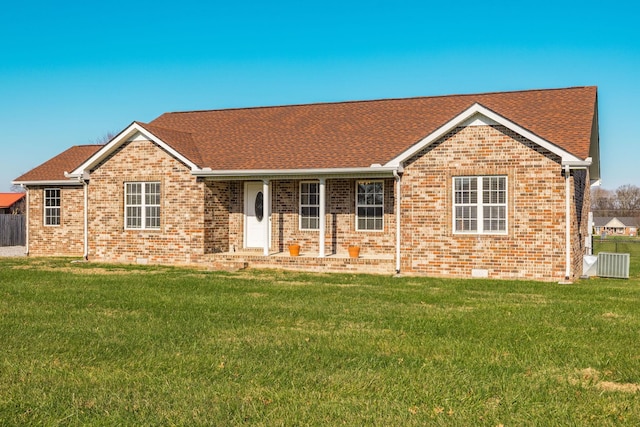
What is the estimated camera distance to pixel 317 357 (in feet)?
25.5

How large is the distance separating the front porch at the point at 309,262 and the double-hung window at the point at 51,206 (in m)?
8.93

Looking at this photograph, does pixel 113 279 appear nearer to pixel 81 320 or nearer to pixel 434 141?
pixel 81 320

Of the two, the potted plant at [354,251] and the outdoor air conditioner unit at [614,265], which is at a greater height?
the potted plant at [354,251]

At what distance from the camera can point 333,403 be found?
19.8 feet

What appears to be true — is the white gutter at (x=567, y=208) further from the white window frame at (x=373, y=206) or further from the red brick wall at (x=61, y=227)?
the red brick wall at (x=61, y=227)

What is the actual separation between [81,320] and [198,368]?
3.84 meters

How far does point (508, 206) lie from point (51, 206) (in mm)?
18189

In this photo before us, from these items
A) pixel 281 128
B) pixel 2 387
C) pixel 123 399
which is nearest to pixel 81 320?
pixel 2 387

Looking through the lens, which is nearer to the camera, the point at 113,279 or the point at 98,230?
the point at 113,279

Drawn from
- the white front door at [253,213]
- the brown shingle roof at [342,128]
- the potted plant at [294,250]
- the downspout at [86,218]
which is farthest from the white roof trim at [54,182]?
the potted plant at [294,250]

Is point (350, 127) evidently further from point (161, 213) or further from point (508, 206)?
point (508, 206)

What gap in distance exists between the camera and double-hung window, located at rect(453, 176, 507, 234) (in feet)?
55.7

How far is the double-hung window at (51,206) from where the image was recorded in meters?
25.7

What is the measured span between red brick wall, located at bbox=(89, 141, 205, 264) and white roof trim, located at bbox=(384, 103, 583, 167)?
6.76 metres
